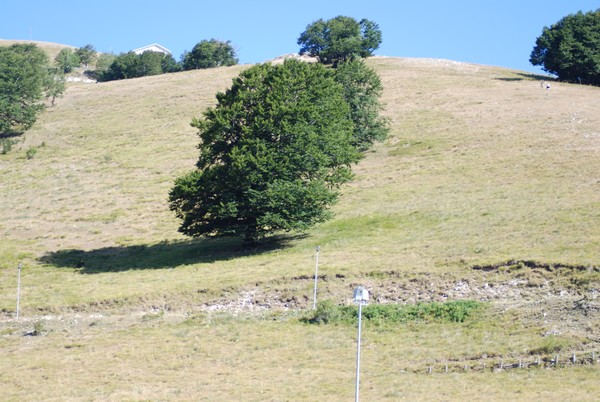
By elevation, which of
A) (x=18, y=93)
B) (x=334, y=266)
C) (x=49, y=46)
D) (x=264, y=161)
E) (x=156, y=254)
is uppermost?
(x=49, y=46)

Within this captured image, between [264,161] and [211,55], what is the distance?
92.5 m

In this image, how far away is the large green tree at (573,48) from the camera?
331ft

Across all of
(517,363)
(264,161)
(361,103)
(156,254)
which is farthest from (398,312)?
(361,103)

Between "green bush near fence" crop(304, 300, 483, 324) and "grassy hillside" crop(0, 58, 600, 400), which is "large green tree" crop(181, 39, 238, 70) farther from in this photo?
"green bush near fence" crop(304, 300, 483, 324)

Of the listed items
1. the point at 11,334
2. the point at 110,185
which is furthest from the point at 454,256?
the point at 110,185

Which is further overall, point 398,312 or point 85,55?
point 85,55

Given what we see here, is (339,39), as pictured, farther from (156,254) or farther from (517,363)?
(517,363)

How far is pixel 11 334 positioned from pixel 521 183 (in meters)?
36.4

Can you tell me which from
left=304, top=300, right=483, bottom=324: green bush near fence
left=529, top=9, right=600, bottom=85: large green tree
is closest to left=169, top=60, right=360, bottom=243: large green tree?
left=304, top=300, right=483, bottom=324: green bush near fence

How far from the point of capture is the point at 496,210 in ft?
176

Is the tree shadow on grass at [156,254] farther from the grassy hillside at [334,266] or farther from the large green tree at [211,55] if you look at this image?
the large green tree at [211,55]

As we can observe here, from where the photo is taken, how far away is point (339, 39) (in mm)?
113750

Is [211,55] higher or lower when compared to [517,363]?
higher

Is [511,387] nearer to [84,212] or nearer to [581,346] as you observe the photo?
[581,346]
